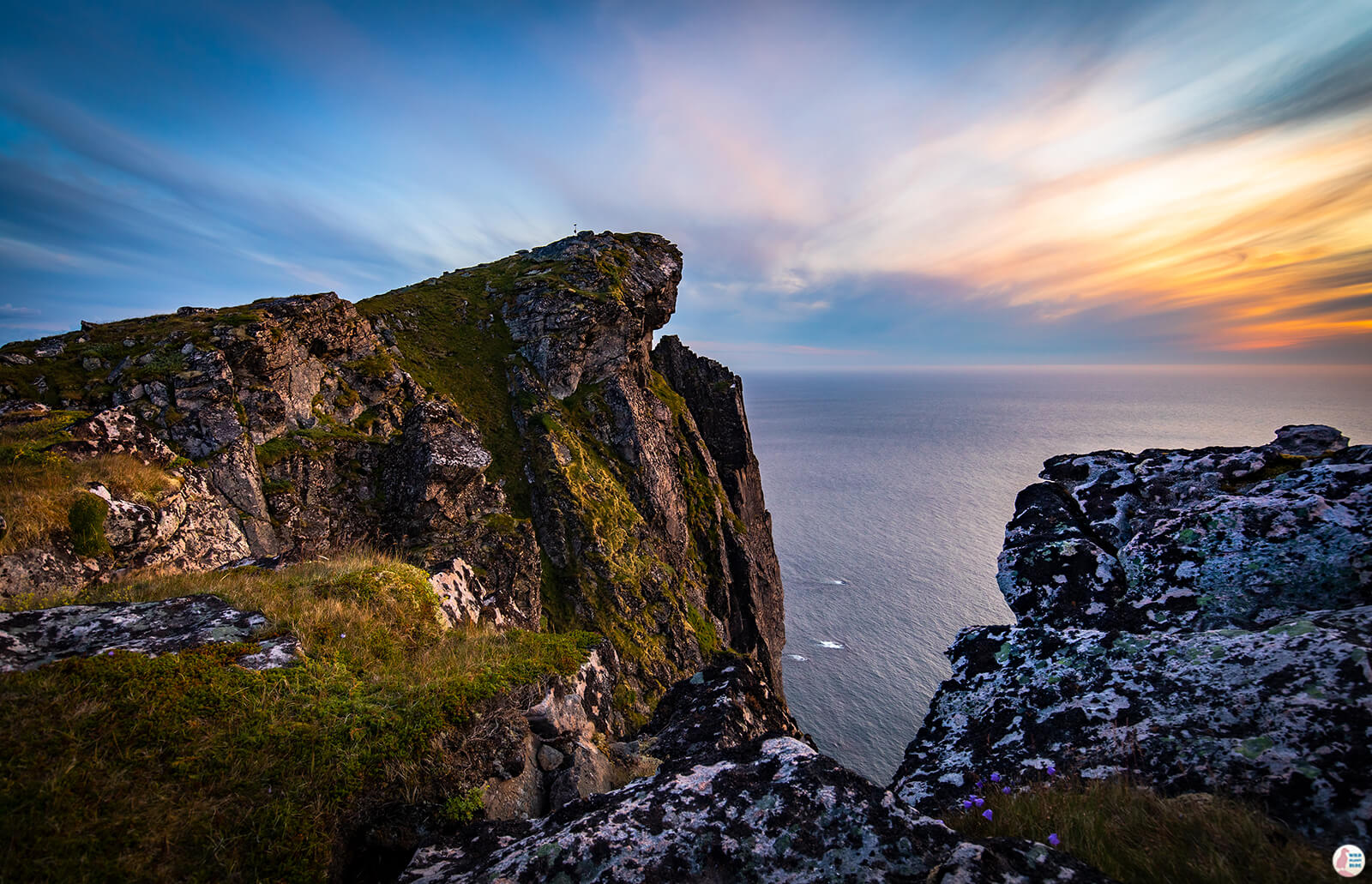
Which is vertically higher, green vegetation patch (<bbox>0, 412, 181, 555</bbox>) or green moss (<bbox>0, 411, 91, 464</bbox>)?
green moss (<bbox>0, 411, 91, 464</bbox>)

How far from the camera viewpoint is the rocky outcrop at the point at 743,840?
3666 millimetres

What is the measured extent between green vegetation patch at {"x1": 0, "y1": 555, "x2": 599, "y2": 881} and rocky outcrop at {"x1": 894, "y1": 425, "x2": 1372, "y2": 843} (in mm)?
5946

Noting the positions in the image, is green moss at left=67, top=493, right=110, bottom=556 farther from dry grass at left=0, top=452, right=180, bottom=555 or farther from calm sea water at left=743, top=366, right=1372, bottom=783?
calm sea water at left=743, top=366, right=1372, bottom=783

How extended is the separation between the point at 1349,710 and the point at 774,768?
4.94 meters

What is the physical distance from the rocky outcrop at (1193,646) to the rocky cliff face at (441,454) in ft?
21.1

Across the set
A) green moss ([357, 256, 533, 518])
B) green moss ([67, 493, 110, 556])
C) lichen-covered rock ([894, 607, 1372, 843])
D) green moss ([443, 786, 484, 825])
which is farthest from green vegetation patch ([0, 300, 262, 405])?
lichen-covered rock ([894, 607, 1372, 843])

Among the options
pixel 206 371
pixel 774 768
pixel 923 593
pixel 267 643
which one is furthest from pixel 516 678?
pixel 923 593

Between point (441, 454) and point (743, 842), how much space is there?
70.8 ft

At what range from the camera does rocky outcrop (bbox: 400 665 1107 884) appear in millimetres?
3666

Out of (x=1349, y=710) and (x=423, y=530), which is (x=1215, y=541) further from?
(x=423, y=530)

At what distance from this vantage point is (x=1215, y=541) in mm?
7129

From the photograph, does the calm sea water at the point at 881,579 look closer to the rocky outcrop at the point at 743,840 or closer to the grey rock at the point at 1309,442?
the grey rock at the point at 1309,442

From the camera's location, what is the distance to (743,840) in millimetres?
4098

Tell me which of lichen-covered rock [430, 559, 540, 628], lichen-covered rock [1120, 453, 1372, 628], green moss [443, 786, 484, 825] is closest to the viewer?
green moss [443, 786, 484, 825]
